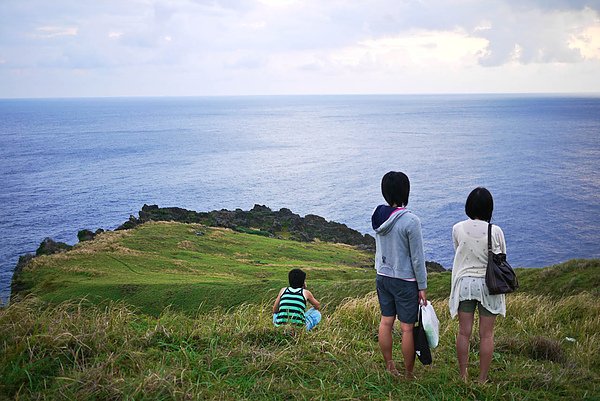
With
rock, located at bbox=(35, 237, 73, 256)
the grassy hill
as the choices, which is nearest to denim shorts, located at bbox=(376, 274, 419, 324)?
the grassy hill

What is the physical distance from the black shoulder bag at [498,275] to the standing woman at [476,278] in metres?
0.08

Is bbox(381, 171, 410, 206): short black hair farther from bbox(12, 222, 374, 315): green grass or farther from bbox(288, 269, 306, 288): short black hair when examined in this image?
bbox(12, 222, 374, 315): green grass

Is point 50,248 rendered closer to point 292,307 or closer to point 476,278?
point 292,307

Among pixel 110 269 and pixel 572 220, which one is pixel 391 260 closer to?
pixel 110 269

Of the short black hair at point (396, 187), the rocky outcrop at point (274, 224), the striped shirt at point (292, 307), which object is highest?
the short black hair at point (396, 187)

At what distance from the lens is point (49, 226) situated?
67188 millimetres

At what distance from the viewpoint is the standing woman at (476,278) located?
633 centimetres

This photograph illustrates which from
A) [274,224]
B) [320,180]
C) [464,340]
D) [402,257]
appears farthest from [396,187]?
[320,180]

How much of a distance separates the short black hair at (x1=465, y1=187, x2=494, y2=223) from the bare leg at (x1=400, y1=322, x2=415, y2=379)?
1634 mm

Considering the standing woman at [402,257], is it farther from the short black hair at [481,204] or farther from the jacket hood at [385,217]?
the short black hair at [481,204]

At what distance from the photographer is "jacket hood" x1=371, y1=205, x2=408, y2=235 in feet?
20.7

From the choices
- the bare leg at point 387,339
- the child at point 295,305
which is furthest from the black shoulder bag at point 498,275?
the child at point 295,305

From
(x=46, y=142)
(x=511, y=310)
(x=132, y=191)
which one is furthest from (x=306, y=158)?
(x=511, y=310)

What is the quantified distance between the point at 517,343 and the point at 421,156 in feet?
406
